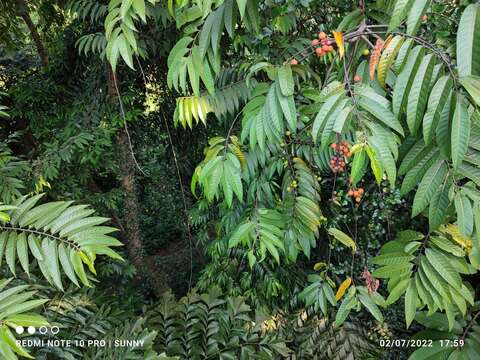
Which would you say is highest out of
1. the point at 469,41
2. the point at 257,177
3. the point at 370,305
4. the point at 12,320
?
the point at 469,41

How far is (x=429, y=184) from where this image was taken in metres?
0.86

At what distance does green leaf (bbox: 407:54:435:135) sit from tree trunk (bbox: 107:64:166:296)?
6.97 feet

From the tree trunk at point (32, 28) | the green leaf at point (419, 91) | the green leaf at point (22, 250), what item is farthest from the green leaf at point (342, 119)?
the tree trunk at point (32, 28)

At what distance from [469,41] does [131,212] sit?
263 cm

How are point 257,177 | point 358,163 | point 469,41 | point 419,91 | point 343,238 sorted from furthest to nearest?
point 257,177, point 343,238, point 358,163, point 419,91, point 469,41

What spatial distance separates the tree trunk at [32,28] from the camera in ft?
7.86

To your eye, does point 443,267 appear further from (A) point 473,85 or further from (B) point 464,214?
(A) point 473,85

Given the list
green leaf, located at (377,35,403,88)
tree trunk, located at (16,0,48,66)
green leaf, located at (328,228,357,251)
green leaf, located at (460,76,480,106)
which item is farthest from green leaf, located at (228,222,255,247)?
tree trunk, located at (16,0,48,66)

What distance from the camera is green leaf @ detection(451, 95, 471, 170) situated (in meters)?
0.65

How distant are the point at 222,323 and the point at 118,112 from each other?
1556 mm

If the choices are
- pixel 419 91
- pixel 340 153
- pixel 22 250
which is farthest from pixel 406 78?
pixel 22 250

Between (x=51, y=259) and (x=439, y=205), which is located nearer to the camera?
(x=439, y=205)

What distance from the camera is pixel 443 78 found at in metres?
0.69

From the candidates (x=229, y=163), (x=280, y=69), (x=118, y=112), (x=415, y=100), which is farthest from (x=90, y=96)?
(x=415, y=100)
